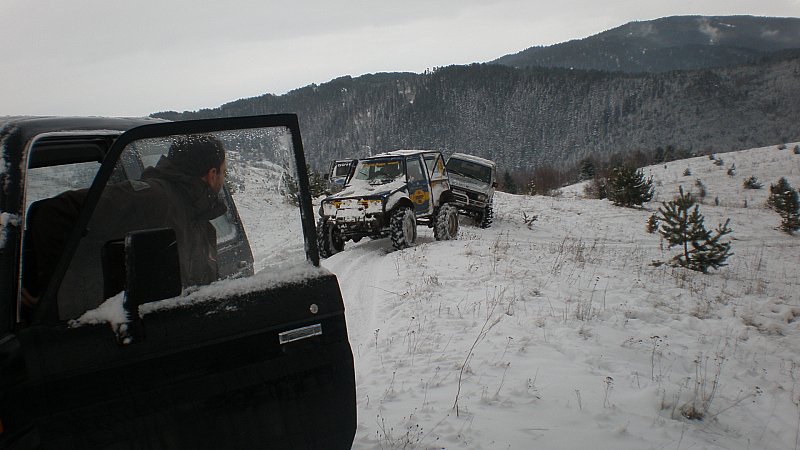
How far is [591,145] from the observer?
143m

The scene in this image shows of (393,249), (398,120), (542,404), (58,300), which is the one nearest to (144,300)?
(58,300)

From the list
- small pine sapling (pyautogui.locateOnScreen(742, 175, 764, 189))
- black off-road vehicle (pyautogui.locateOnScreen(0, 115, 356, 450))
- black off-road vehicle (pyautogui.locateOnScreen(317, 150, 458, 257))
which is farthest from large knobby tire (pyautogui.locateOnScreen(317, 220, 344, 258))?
small pine sapling (pyautogui.locateOnScreen(742, 175, 764, 189))

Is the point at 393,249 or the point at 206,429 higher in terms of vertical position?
the point at 206,429

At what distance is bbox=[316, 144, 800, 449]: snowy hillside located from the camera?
140 inches

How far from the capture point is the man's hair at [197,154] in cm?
183

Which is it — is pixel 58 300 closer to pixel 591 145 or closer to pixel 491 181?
pixel 491 181

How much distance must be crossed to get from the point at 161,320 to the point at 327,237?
8.84 m

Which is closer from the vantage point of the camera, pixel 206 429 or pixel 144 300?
pixel 144 300

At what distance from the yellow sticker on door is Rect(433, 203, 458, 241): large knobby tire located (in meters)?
0.55

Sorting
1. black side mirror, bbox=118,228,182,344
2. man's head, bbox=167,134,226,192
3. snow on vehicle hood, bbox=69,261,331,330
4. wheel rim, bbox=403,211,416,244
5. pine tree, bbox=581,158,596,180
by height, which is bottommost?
pine tree, bbox=581,158,596,180

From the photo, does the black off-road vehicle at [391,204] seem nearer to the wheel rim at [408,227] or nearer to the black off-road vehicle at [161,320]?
the wheel rim at [408,227]

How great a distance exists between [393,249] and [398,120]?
15725 centimetres

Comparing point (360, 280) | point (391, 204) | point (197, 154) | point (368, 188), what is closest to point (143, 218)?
point (197, 154)

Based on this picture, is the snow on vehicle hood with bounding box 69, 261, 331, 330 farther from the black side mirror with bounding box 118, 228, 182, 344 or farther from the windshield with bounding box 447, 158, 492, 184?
the windshield with bounding box 447, 158, 492, 184
